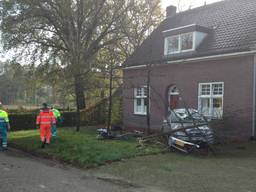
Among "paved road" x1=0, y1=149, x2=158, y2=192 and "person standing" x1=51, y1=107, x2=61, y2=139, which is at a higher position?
"person standing" x1=51, y1=107, x2=61, y2=139

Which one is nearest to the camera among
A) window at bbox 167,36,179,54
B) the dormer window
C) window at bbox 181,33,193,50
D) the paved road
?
the paved road

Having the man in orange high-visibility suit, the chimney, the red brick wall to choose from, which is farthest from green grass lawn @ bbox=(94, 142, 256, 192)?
the chimney

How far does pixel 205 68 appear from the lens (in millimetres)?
18562

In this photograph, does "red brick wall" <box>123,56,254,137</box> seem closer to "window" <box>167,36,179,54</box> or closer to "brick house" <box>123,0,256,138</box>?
"brick house" <box>123,0,256,138</box>

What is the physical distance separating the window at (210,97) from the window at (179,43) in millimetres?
2696

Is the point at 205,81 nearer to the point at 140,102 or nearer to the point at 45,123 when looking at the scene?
the point at 140,102

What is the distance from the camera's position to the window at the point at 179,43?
20.2 meters

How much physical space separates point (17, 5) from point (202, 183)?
2422cm

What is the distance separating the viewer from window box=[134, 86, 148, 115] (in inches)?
916

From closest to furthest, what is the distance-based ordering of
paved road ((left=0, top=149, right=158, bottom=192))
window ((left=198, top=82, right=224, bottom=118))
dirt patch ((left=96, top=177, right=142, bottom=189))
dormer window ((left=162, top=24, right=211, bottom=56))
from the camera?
paved road ((left=0, top=149, right=158, bottom=192))
dirt patch ((left=96, top=177, right=142, bottom=189))
window ((left=198, top=82, right=224, bottom=118))
dormer window ((left=162, top=24, right=211, bottom=56))

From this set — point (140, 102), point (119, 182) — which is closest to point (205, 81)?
point (140, 102)

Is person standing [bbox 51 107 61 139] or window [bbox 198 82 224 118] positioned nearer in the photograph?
person standing [bbox 51 107 61 139]

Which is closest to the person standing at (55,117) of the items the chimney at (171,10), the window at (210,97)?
the window at (210,97)

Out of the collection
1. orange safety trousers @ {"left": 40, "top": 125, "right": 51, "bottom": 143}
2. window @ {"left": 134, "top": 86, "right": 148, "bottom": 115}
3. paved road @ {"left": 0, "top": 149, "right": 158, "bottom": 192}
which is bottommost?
paved road @ {"left": 0, "top": 149, "right": 158, "bottom": 192}
